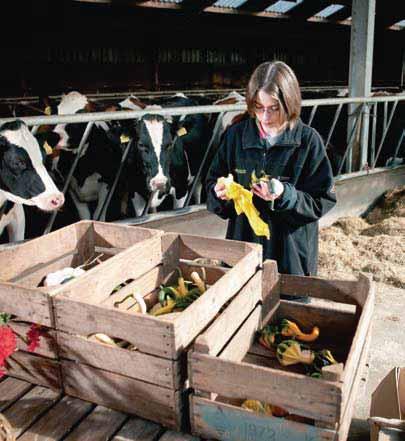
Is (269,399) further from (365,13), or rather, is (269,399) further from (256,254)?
(365,13)

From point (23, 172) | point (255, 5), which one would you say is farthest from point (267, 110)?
point (255, 5)

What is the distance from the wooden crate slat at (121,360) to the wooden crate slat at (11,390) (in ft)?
0.53

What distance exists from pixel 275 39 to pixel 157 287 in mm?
10488

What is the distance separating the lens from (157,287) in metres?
1.95

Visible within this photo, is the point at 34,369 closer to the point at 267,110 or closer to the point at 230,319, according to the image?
the point at 230,319

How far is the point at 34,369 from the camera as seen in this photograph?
1.54 m

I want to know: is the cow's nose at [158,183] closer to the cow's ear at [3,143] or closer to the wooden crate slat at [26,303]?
the cow's ear at [3,143]

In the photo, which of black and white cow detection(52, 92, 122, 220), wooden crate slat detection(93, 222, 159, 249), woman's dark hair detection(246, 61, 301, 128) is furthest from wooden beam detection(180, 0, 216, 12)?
wooden crate slat detection(93, 222, 159, 249)

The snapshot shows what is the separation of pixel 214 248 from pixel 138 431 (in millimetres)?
758

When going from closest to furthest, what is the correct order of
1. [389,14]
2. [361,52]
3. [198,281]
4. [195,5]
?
1. [198,281]
2. [361,52]
3. [195,5]
4. [389,14]

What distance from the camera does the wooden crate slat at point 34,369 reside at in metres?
1.50

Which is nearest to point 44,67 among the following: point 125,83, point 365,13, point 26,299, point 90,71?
point 90,71

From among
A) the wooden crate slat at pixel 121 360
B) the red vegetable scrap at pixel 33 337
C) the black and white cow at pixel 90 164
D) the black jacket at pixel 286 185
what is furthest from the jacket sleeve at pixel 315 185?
the black and white cow at pixel 90 164

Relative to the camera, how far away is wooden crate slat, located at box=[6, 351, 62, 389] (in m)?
1.50
